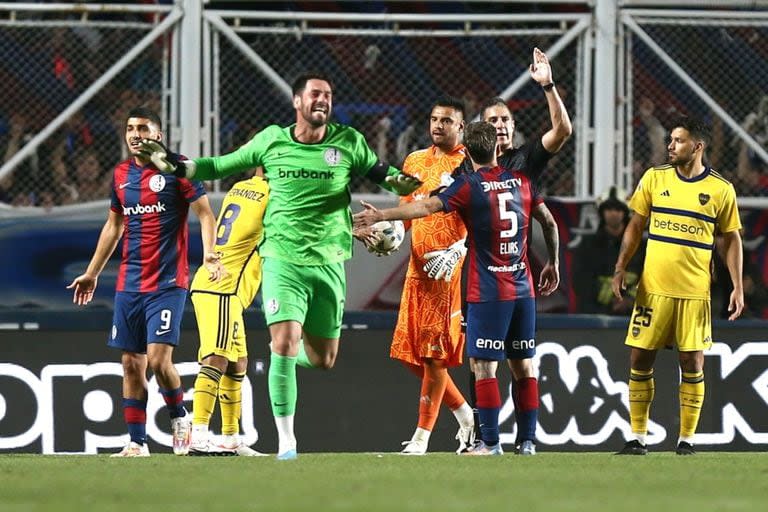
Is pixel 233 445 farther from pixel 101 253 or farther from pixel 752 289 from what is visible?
pixel 752 289

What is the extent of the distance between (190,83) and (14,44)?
4.96 ft

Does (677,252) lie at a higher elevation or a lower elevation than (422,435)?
higher

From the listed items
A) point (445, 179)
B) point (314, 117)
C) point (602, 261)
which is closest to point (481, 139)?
point (445, 179)

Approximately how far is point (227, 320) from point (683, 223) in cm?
283

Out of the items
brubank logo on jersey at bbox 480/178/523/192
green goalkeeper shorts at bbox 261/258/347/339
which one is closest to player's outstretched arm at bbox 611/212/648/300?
brubank logo on jersey at bbox 480/178/523/192

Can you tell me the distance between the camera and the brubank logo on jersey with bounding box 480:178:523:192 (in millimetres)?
9078

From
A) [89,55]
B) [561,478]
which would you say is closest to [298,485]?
[561,478]

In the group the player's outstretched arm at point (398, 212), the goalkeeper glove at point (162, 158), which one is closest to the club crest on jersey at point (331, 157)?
the player's outstretched arm at point (398, 212)

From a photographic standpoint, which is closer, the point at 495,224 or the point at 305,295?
the point at 305,295

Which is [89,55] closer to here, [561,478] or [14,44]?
[14,44]

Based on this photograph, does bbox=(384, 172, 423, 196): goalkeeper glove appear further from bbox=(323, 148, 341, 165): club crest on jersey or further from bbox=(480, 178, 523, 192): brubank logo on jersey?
bbox=(480, 178, 523, 192): brubank logo on jersey

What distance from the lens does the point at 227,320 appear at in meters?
9.80

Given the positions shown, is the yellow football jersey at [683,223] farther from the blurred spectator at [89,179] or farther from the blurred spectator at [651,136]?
the blurred spectator at [89,179]

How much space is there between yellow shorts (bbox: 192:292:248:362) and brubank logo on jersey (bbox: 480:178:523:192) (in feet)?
6.02
